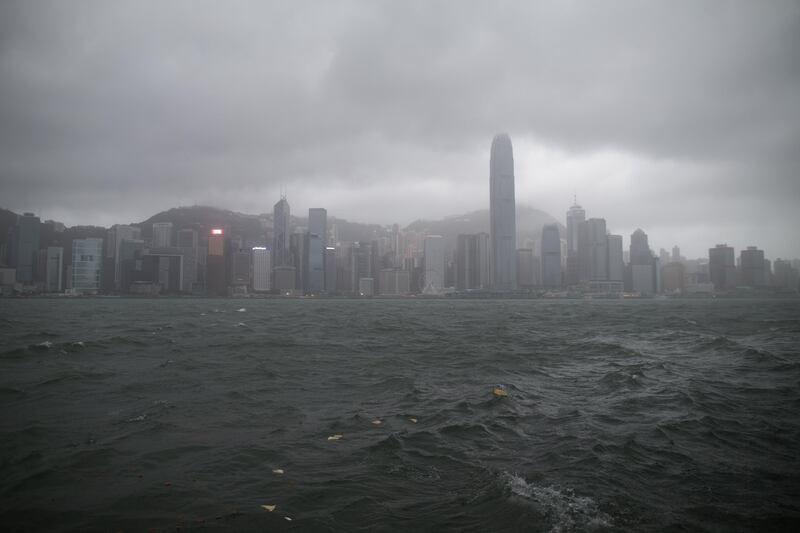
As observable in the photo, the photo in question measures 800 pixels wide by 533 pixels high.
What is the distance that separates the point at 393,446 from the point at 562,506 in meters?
4.77

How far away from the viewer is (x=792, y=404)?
17.6 meters

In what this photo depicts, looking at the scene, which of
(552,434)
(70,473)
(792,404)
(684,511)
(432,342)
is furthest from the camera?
(432,342)

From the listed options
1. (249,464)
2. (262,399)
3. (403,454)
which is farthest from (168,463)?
(262,399)

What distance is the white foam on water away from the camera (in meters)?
8.45

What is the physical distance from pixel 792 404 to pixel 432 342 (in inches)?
961

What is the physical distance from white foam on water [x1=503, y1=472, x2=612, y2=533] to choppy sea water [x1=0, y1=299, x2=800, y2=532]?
42 mm

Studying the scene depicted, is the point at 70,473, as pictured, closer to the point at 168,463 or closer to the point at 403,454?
the point at 168,463

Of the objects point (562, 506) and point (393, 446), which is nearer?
point (562, 506)

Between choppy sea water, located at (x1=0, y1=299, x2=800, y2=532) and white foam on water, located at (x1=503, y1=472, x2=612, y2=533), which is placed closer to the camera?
white foam on water, located at (x1=503, y1=472, x2=612, y2=533)

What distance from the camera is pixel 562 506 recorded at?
30.2 ft

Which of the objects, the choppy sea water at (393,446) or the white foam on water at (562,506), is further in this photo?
the choppy sea water at (393,446)

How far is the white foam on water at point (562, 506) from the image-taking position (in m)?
8.45

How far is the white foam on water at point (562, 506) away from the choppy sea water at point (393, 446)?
42 mm

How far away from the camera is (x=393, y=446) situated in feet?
41.4
